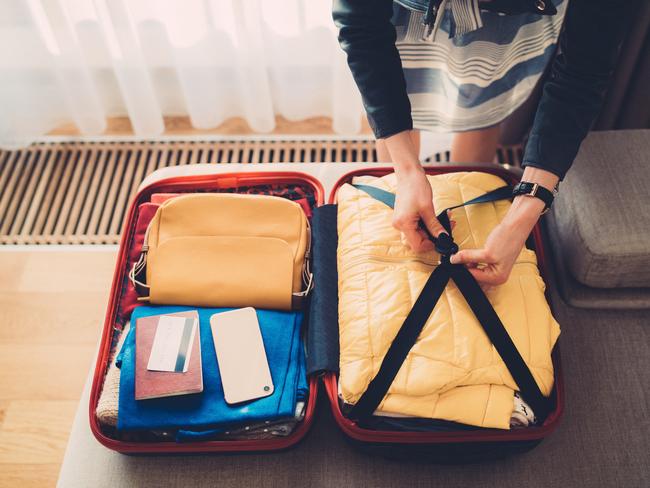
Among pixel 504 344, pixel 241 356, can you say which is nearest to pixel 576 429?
pixel 504 344

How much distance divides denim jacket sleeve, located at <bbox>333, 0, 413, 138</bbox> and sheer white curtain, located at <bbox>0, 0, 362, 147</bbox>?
1.71ft

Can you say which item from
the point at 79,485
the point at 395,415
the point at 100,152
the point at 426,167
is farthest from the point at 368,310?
the point at 100,152

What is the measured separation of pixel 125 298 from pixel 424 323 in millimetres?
524

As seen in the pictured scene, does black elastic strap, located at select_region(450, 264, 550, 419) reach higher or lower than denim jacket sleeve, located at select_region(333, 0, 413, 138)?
lower

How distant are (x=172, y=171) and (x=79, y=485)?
0.63m

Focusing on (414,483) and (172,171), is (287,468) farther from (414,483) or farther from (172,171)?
(172,171)

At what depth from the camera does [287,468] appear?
0.81 meters

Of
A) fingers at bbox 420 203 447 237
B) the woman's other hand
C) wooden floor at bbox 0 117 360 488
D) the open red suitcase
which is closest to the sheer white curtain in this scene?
wooden floor at bbox 0 117 360 488

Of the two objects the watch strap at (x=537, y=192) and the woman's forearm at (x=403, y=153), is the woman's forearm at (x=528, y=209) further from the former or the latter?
the woman's forearm at (x=403, y=153)

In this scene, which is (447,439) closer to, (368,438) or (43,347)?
(368,438)

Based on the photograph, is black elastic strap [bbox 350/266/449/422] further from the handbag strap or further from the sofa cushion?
the sofa cushion

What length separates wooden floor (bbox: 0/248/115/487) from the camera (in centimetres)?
110

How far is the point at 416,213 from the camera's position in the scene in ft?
2.80

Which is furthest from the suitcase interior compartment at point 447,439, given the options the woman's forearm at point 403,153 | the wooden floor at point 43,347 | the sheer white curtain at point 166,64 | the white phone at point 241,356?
the sheer white curtain at point 166,64
